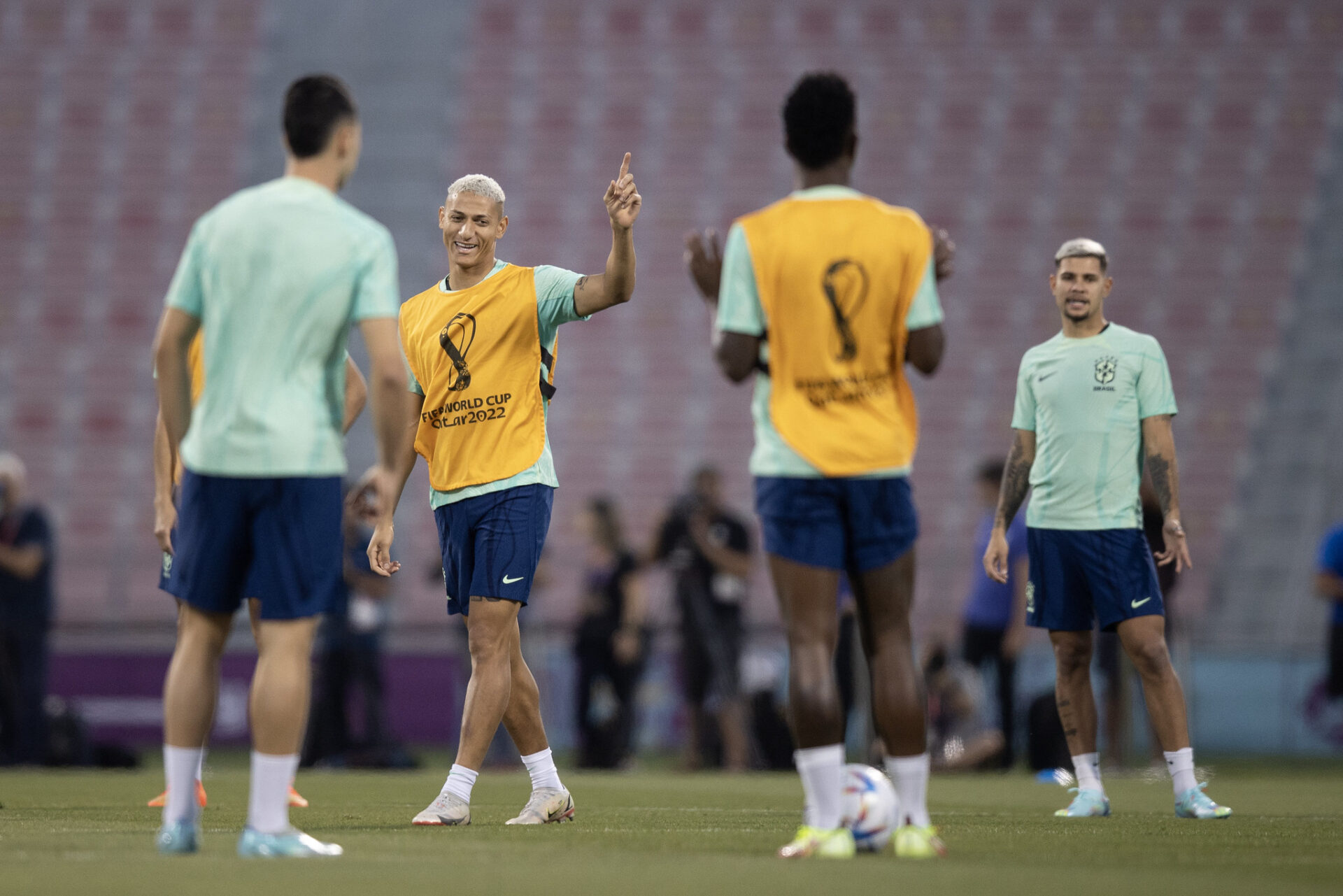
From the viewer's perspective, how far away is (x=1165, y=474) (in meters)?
6.95

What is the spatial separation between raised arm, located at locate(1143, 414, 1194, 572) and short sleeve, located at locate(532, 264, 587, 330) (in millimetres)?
2597

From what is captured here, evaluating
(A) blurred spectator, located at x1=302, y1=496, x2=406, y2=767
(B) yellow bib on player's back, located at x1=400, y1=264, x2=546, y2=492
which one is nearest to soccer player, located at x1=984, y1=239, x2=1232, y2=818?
(B) yellow bib on player's back, located at x1=400, y1=264, x2=546, y2=492

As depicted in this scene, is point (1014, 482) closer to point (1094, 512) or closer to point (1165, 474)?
point (1094, 512)

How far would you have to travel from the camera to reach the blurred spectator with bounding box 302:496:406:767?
12.5 meters

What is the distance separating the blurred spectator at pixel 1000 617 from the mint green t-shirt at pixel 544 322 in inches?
245

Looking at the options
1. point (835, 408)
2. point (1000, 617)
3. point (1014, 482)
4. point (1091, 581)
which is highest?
point (835, 408)

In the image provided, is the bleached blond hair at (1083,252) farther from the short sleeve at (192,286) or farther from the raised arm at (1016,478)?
the short sleeve at (192,286)

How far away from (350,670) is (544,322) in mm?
7155

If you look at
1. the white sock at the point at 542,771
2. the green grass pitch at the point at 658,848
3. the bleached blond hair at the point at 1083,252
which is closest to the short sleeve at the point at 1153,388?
the bleached blond hair at the point at 1083,252

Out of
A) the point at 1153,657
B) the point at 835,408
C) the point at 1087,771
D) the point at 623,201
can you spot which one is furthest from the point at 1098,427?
the point at 835,408

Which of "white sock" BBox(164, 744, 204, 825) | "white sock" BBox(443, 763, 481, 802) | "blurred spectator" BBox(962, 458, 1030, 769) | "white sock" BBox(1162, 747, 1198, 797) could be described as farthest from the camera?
"blurred spectator" BBox(962, 458, 1030, 769)

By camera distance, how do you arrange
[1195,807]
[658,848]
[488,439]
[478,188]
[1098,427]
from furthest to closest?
[1098,427] → [1195,807] → [478,188] → [488,439] → [658,848]

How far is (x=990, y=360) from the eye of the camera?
18.3 meters

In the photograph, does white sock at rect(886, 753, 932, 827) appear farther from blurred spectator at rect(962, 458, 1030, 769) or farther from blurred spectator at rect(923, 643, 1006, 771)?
blurred spectator at rect(923, 643, 1006, 771)
